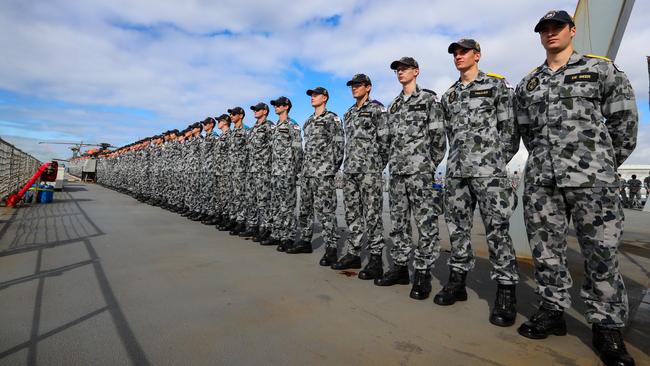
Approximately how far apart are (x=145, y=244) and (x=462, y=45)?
466 cm

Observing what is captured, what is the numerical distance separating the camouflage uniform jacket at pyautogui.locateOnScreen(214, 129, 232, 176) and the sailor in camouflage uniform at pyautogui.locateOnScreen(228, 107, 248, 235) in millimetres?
193

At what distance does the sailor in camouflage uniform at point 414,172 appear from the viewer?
297 cm

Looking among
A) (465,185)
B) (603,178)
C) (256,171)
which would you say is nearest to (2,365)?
(465,185)

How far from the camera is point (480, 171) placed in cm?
254

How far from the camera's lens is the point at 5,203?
930 cm

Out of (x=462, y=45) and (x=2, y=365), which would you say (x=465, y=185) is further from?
(x=2, y=365)

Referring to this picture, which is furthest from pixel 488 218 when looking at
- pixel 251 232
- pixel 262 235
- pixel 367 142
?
pixel 251 232

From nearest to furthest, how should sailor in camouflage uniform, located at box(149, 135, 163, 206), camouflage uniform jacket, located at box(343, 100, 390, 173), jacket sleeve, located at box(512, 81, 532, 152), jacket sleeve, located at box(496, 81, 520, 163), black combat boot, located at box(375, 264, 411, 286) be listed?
1. jacket sleeve, located at box(512, 81, 532, 152)
2. jacket sleeve, located at box(496, 81, 520, 163)
3. black combat boot, located at box(375, 264, 411, 286)
4. camouflage uniform jacket, located at box(343, 100, 390, 173)
5. sailor in camouflage uniform, located at box(149, 135, 163, 206)

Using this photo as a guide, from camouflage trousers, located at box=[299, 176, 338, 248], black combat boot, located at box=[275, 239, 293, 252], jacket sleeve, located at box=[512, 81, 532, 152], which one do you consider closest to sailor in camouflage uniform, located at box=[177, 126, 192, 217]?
black combat boot, located at box=[275, 239, 293, 252]

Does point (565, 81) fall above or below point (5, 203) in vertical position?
above

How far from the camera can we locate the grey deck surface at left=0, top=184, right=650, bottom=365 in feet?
6.00

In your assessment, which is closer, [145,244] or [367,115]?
[367,115]

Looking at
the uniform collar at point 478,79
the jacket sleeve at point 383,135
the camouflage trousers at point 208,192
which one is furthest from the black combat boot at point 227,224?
the uniform collar at point 478,79

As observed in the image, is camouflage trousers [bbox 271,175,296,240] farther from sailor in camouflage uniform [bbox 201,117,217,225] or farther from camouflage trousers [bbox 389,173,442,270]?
sailor in camouflage uniform [bbox 201,117,217,225]
